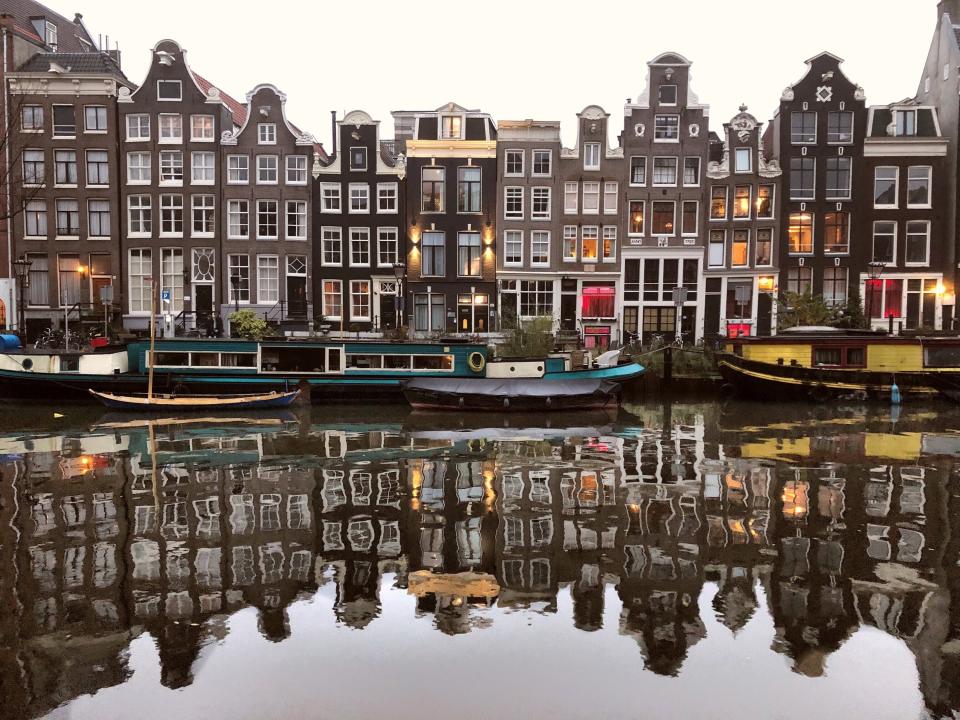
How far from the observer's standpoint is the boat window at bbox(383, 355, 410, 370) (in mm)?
29531

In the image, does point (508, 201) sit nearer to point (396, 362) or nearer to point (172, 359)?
point (396, 362)

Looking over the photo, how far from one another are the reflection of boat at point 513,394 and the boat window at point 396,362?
6.33ft

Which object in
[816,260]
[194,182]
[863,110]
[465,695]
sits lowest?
[465,695]

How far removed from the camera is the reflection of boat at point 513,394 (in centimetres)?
2700

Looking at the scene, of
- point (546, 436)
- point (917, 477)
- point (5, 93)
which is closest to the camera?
point (917, 477)

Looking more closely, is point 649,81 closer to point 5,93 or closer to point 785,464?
point 785,464

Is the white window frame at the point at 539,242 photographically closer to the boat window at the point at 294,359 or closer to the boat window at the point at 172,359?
the boat window at the point at 294,359

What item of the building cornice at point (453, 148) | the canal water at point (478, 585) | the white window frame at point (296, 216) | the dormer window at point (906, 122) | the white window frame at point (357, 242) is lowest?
the canal water at point (478, 585)

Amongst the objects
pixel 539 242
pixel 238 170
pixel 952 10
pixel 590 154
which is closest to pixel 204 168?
pixel 238 170

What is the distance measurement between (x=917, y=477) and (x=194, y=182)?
3722 centimetres

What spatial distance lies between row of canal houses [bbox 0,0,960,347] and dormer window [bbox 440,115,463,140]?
0.20m

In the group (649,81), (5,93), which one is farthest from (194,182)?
(649,81)

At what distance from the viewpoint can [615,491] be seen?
15797mm

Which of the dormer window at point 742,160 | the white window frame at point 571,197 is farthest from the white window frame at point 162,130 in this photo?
the dormer window at point 742,160
